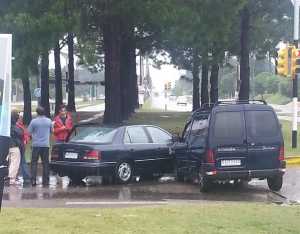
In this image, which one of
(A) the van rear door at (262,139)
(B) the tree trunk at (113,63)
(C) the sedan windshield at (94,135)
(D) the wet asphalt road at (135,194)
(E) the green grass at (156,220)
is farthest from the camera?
(B) the tree trunk at (113,63)

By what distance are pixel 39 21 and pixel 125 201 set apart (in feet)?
34.5

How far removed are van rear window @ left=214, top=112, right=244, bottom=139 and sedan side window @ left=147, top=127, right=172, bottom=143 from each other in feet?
8.71

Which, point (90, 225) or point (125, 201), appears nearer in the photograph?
point (90, 225)

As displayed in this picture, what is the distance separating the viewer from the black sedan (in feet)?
48.7

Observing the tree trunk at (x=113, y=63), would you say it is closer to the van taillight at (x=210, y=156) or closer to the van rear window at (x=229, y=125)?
the van rear window at (x=229, y=125)

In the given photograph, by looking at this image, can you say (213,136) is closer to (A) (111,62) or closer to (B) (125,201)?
(B) (125,201)

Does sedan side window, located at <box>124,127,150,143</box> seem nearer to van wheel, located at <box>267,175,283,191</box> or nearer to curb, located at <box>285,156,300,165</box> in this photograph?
van wheel, located at <box>267,175,283,191</box>

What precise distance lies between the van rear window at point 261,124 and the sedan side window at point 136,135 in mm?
2881

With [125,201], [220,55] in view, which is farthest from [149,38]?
[125,201]

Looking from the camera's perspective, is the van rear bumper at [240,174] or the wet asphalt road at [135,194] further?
the van rear bumper at [240,174]

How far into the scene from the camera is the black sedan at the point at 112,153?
1485 cm

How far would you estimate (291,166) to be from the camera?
19.4m

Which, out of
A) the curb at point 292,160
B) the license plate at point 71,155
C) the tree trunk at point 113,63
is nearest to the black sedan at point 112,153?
the license plate at point 71,155

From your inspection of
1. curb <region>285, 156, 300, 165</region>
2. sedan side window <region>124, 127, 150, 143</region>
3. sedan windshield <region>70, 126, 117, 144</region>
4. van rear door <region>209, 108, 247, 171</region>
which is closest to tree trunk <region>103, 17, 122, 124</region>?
curb <region>285, 156, 300, 165</region>
